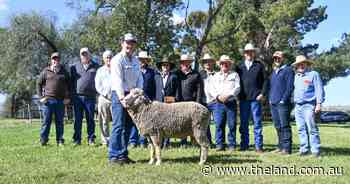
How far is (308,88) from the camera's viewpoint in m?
10.7

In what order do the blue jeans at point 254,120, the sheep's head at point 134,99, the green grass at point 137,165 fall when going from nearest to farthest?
the green grass at point 137,165, the sheep's head at point 134,99, the blue jeans at point 254,120

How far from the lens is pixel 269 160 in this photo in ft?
31.9

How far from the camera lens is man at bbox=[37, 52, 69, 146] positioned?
1226 centimetres

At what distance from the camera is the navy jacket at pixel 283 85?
1098 cm

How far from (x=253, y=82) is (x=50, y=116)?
17.0 feet

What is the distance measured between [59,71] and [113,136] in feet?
13.7

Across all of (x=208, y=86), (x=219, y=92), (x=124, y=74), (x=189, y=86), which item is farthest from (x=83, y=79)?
(x=124, y=74)

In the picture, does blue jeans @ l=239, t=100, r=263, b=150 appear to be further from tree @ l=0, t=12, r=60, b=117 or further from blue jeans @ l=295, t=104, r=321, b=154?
tree @ l=0, t=12, r=60, b=117

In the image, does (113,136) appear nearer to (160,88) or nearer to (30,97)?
(160,88)

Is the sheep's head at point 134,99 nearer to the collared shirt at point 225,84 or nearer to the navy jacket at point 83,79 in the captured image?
the collared shirt at point 225,84

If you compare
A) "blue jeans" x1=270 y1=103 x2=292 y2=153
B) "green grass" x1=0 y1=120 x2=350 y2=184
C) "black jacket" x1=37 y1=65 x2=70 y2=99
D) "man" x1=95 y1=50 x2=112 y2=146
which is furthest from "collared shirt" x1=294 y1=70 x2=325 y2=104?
"black jacket" x1=37 y1=65 x2=70 y2=99

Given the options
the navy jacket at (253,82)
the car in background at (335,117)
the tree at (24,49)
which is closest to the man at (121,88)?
the navy jacket at (253,82)

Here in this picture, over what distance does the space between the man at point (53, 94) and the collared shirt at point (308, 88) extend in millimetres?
5817

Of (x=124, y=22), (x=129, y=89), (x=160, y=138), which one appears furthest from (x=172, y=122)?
(x=124, y=22)
